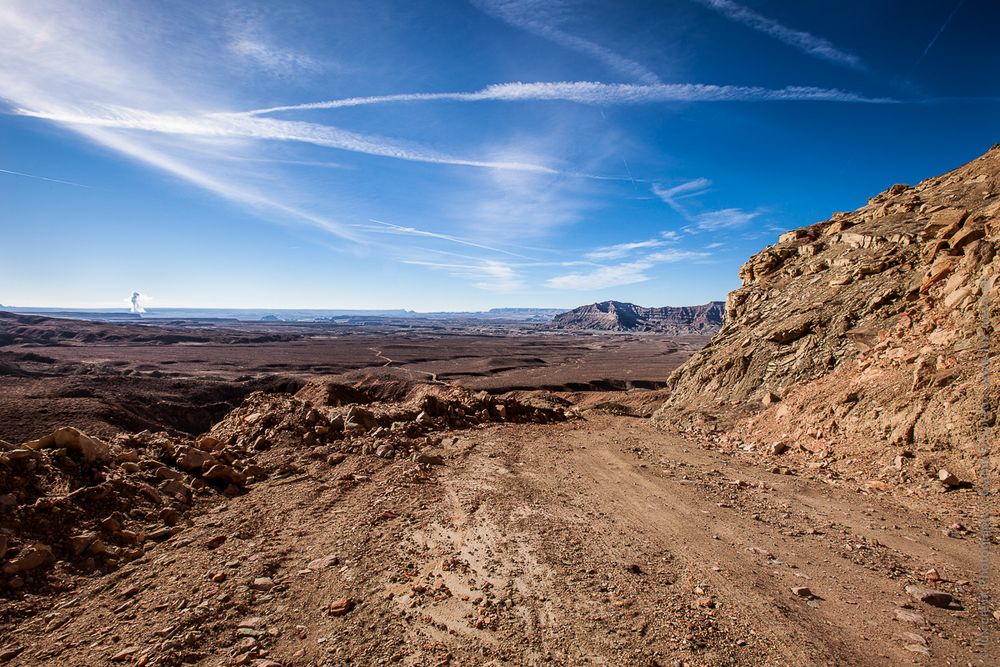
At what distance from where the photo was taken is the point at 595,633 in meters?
4.23

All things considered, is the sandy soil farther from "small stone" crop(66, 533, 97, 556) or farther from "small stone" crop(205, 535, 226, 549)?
"small stone" crop(66, 533, 97, 556)

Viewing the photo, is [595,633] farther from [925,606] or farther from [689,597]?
[925,606]

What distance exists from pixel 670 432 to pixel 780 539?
8.98 metres

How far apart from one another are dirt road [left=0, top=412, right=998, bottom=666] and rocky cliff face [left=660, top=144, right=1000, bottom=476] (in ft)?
9.03

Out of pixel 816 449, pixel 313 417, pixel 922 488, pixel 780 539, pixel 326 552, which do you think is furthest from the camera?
pixel 313 417

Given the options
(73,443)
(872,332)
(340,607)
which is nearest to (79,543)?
(73,443)

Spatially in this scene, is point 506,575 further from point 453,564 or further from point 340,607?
point 340,607

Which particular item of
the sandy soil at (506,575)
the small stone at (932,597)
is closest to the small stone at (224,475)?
the sandy soil at (506,575)

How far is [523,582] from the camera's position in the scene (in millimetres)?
5168

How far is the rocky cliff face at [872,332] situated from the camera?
9.41 metres

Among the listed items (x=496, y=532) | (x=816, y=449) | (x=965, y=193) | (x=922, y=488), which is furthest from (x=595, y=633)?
(x=965, y=193)

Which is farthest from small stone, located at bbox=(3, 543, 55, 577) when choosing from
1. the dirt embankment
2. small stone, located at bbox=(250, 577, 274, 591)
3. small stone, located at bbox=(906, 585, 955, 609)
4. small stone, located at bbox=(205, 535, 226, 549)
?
small stone, located at bbox=(906, 585, 955, 609)

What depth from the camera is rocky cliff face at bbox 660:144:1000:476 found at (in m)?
9.41

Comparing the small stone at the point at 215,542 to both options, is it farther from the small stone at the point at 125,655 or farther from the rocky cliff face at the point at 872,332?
the rocky cliff face at the point at 872,332
